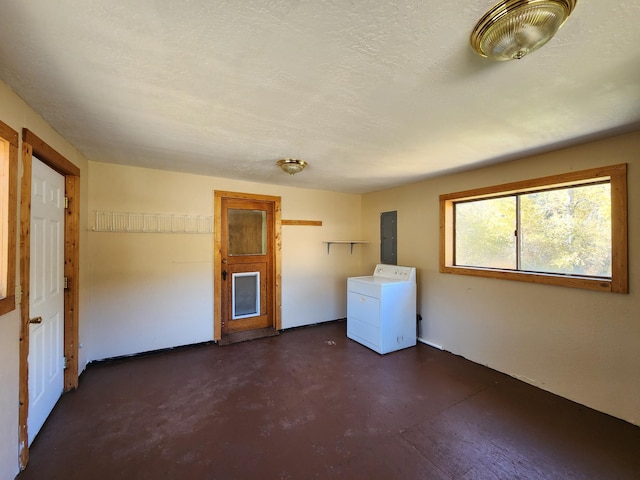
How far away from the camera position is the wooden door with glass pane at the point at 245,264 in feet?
12.1

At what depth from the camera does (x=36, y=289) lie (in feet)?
6.20

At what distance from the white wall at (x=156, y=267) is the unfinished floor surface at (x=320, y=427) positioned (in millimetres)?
394

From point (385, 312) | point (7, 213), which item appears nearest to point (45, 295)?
point (7, 213)

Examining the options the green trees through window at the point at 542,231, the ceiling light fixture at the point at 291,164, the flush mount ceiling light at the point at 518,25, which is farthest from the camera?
the ceiling light fixture at the point at 291,164

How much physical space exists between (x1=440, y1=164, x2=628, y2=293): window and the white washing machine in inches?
22.5

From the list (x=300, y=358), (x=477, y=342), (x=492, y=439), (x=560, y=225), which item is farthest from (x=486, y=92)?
(x=300, y=358)

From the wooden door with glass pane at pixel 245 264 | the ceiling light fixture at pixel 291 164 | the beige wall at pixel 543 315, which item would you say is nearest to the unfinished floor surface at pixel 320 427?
the beige wall at pixel 543 315

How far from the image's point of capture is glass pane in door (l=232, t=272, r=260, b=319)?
12.6 ft

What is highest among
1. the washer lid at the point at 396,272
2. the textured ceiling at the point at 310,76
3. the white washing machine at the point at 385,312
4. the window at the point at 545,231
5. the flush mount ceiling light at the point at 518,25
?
the textured ceiling at the point at 310,76

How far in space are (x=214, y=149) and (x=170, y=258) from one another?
63.6 inches

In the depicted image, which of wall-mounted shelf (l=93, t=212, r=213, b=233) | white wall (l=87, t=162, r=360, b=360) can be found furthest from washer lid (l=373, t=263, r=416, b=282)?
wall-mounted shelf (l=93, t=212, r=213, b=233)

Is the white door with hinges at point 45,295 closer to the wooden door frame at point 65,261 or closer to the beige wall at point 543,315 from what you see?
the wooden door frame at point 65,261

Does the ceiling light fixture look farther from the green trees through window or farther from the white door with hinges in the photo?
the green trees through window

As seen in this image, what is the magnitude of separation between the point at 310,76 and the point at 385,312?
8.94 feet
